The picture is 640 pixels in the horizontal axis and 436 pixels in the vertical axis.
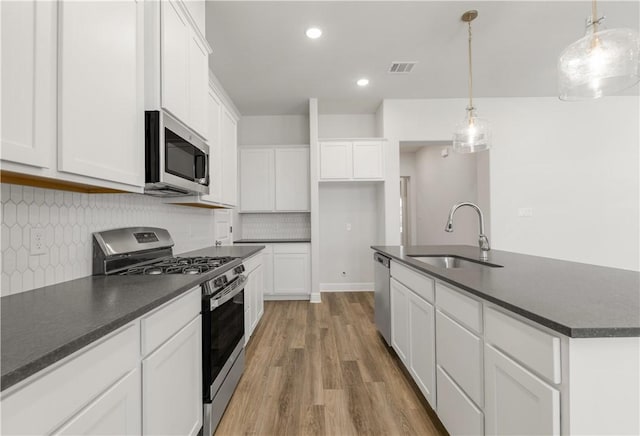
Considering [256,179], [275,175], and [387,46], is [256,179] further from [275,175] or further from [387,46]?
[387,46]

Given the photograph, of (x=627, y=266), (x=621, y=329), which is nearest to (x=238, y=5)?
(x=621, y=329)

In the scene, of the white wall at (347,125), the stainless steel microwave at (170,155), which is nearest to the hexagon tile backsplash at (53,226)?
the stainless steel microwave at (170,155)

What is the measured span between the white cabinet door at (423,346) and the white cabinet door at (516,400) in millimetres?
516

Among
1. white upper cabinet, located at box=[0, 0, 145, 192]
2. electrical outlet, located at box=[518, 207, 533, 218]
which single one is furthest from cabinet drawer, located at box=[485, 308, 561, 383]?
electrical outlet, located at box=[518, 207, 533, 218]

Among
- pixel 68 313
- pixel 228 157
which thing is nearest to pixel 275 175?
pixel 228 157

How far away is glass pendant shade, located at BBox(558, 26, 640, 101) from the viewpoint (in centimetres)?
151

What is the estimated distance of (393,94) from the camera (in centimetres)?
425

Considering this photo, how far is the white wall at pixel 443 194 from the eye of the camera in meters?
5.02

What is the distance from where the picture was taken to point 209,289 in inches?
60.6

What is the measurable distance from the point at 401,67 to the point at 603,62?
2.26 metres

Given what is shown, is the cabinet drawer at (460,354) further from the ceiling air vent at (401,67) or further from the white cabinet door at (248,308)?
the ceiling air vent at (401,67)

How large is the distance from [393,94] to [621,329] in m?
4.10

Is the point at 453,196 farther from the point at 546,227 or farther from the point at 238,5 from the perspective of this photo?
the point at 238,5

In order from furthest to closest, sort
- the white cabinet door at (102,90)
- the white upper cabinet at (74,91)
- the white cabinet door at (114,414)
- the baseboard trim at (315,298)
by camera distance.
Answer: the baseboard trim at (315,298), the white cabinet door at (102,90), the white upper cabinet at (74,91), the white cabinet door at (114,414)
